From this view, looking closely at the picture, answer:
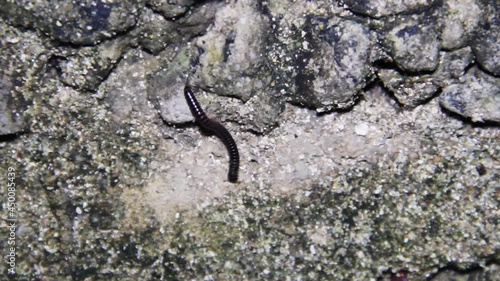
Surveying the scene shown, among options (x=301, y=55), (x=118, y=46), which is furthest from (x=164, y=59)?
(x=301, y=55)

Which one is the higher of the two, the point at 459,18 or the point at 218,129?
the point at 459,18

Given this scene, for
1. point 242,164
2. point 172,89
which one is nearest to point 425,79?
point 242,164

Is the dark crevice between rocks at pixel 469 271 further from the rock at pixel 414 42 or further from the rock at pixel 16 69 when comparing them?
the rock at pixel 16 69

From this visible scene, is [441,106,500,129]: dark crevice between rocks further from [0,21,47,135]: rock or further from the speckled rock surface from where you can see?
[0,21,47,135]: rock

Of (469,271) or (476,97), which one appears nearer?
(476,97)

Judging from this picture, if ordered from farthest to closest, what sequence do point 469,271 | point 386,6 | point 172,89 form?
point 469,271, point 172,89, point 386,6

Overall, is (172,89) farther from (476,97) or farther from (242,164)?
(476,97)

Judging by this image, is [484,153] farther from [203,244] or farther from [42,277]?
[42,277]
